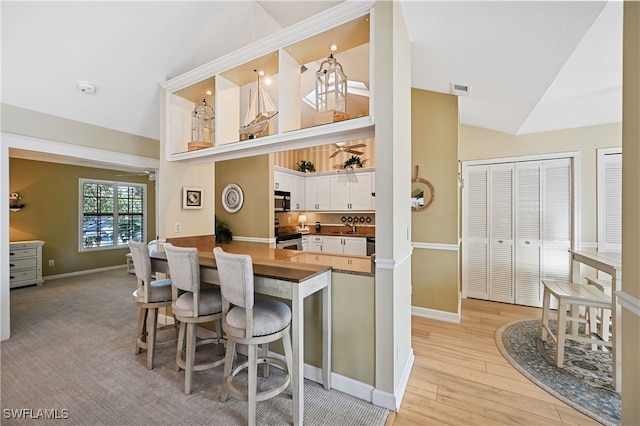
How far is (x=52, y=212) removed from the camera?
216 inches

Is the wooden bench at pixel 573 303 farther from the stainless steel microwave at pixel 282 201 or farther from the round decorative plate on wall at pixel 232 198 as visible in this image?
the round decorative plate on wall at pixel 232 198

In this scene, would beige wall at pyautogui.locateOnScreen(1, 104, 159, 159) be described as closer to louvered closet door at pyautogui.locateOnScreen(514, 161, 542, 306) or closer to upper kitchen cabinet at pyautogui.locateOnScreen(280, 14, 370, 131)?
upper kitchen cabinet at pyautogui.locateOnScreen(280, 14, 370, 131)

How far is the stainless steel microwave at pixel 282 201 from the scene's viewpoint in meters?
5.22

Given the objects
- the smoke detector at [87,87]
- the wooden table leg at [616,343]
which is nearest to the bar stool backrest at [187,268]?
the smoke detector at [87,87]

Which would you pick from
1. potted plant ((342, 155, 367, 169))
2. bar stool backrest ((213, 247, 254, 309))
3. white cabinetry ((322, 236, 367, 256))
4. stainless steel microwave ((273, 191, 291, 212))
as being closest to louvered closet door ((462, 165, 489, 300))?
white cabinetry ((322, 236, 367, 256))

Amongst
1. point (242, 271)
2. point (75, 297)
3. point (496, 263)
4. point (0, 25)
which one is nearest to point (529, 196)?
point (496, 263)

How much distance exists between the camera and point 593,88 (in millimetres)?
2576

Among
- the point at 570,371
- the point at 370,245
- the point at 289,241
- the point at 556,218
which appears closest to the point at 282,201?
the point at 289,241

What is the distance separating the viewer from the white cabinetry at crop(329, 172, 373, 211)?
5.70 m

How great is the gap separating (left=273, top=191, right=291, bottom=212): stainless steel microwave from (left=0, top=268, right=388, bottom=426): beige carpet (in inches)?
114

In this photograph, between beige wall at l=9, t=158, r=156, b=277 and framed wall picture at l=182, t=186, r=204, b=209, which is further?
beige wall at l=9, t=158, r=156, b=277

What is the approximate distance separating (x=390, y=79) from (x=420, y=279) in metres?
2.59

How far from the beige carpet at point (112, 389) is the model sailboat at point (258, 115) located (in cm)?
212

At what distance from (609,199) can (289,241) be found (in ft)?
15.9
